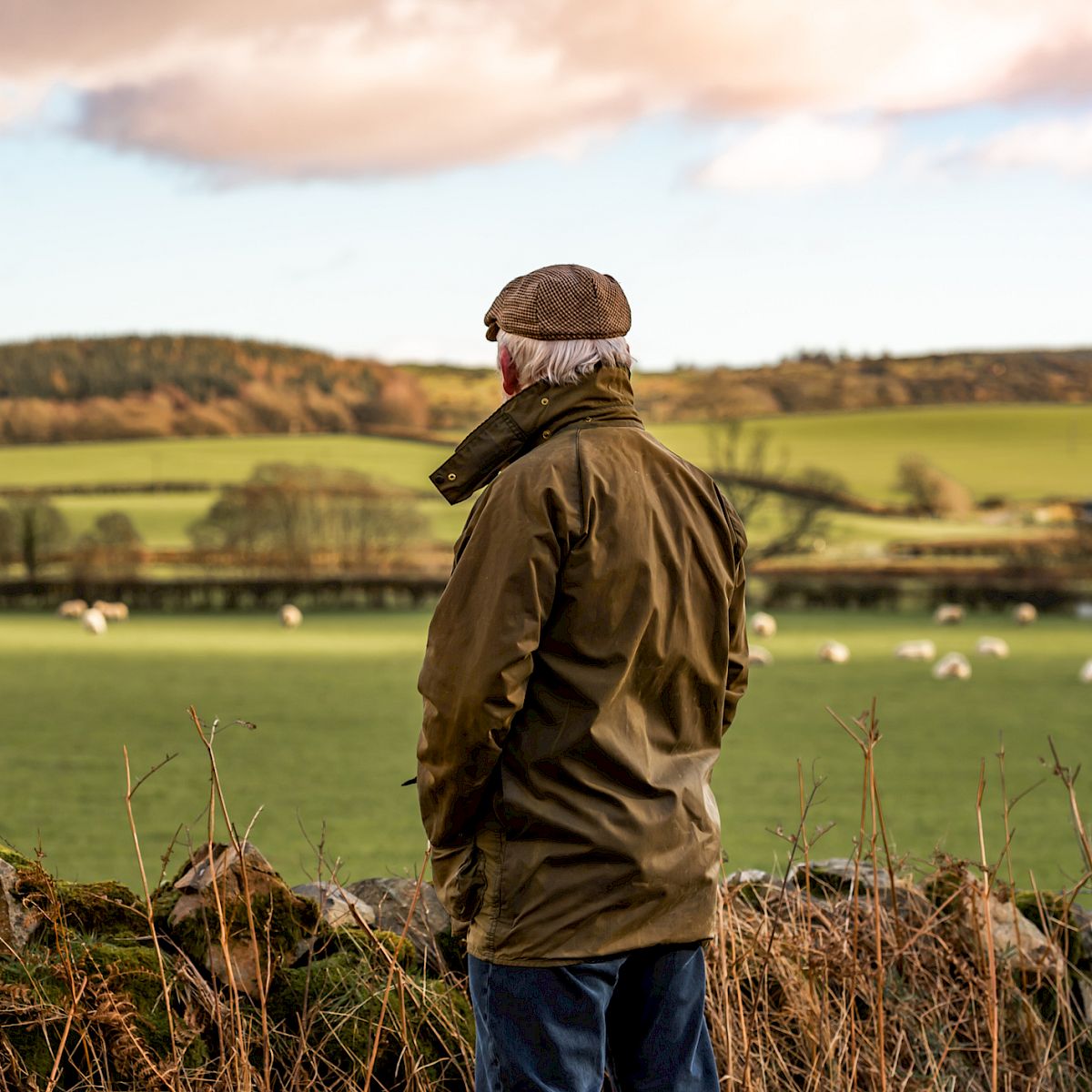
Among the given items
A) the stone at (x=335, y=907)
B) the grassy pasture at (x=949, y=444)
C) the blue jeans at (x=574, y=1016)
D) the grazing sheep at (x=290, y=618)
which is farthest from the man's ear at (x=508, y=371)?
the grassy pasture at (x=949, y=444)

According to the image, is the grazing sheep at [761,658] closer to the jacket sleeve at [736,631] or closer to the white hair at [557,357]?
the jacket sleeve at [736,631]

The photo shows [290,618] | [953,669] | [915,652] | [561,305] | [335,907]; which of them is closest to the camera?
[561,305]

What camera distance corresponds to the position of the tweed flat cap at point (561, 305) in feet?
6.22

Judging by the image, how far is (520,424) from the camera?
1.91 metres

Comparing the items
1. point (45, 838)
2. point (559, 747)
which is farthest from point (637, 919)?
point (45, 838)

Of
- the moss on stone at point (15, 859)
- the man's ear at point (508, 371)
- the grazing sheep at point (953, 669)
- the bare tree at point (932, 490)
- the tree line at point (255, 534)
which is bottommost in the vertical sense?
the grazing sheep at point (953, 669)

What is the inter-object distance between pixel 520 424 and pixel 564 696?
37 centimetres

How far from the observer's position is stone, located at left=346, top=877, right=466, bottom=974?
2859mm

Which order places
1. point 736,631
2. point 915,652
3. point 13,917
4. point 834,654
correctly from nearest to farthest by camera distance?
point 736,631 → point 13,917 → point 834,654 → point 915,652

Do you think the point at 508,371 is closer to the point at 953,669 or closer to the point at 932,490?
the point at 953,669

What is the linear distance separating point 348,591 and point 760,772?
43.5 feet

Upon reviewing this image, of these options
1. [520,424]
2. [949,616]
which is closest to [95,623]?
[949,616]

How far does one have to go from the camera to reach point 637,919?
1.83m

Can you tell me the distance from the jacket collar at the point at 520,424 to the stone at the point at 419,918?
1088 mm
